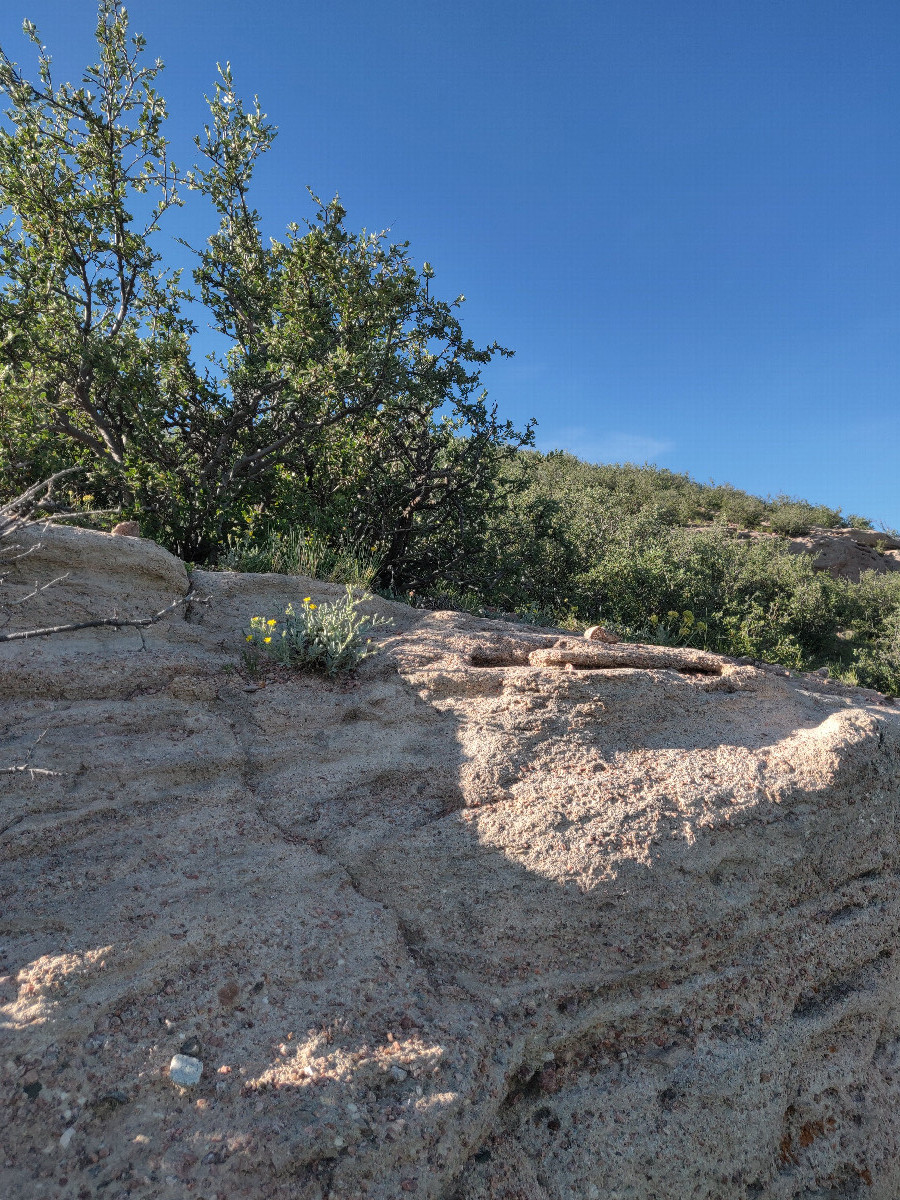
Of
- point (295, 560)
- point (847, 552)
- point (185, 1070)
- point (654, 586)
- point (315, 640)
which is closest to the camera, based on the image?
point (185, 1070)

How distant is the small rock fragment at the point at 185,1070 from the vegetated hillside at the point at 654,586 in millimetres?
4641

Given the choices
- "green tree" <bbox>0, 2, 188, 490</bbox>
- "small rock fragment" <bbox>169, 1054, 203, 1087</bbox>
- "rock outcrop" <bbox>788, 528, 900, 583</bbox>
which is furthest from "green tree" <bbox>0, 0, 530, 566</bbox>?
"rock outcrop" <bbox>788, 528, 900, 583</bbox>

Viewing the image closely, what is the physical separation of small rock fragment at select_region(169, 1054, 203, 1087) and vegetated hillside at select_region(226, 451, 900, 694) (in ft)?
15.2

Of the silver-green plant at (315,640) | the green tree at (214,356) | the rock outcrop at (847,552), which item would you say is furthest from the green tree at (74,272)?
the rock outcrop at (847,552)

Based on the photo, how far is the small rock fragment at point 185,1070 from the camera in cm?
246

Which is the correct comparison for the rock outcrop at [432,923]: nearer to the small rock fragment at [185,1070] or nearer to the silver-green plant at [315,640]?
the small rock fragment at [185,1070]

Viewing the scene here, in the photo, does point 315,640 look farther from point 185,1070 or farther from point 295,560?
point 185,1070

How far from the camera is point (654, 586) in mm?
10602

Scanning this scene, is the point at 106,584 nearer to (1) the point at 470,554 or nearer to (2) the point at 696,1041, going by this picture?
(2) the point at 696,1041

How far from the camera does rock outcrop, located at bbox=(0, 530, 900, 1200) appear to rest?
2.49m

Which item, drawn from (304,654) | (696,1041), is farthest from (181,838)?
(696,1041)

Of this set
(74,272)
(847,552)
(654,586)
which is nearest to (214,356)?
(74,272)

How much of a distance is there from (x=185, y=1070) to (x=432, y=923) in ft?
3.92

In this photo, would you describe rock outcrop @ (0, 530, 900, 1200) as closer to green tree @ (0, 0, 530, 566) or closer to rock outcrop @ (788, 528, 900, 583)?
green tree @ (0, 0, 530, 566)
